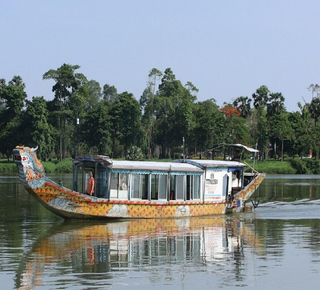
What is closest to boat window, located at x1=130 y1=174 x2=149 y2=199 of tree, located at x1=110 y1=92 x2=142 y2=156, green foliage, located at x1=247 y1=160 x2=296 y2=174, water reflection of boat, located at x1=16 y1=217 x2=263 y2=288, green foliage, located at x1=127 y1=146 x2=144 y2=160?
water reflection of boat, located at x1=16 y1=217 x2=263 y2=288

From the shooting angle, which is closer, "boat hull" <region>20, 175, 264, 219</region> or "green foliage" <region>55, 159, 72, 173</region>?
"boat hull" <region>20, 175, 264, 219</region>

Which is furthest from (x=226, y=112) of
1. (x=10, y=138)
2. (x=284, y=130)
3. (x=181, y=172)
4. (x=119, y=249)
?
(x=119, y=249)

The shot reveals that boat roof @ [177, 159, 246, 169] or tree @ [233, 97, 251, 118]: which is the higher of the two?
tree @ [233, 97, 251, 118]

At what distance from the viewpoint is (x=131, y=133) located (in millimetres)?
104438

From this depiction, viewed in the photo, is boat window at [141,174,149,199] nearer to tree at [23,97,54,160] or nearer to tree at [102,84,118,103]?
tree at [23,97,54,160]

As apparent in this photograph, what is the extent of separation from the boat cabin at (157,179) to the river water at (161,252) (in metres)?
1.18

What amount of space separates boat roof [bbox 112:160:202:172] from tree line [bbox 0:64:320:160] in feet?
200

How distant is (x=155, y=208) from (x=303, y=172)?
73144 millimetres

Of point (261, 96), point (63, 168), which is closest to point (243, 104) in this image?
point (261, 96)

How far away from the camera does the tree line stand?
10281cm

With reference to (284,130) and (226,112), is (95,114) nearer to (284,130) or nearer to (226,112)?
(226,112)

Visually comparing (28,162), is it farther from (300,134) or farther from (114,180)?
(300,134)

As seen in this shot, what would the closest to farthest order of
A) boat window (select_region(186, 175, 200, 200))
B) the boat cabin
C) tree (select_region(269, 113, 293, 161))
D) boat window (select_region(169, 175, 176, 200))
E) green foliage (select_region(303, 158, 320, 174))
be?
the boat cabin → boat window (select_region(169, 175, 176, 200)) → boat window (select_region(186, 175, 200, 200)) → green foliage (select_region(303, 158, 320, 174)) → tree (select_region(269, 113, 293, 161))

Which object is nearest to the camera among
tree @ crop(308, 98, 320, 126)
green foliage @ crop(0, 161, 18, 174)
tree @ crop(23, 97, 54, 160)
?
green foliage @ crop(0, 161, 18, 174)
